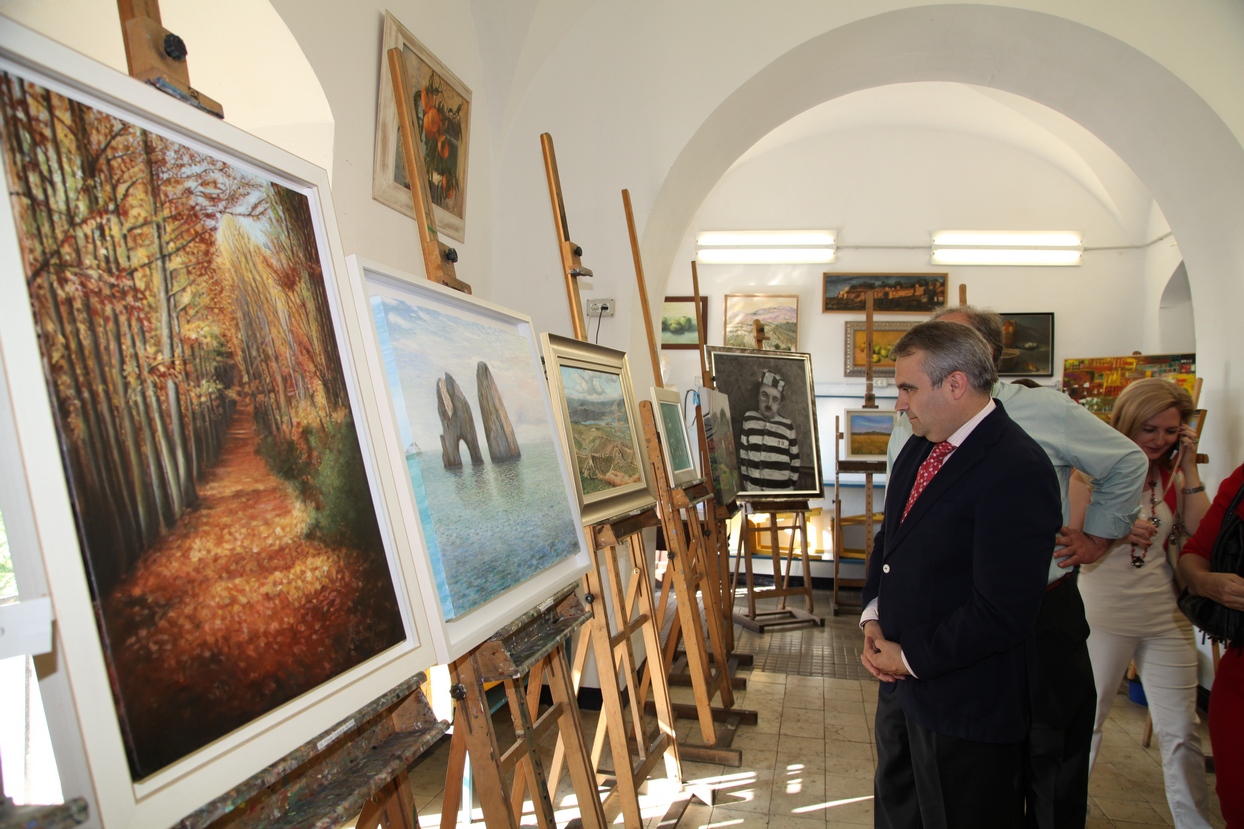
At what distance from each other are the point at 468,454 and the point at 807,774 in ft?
8.07

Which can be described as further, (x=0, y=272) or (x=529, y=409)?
(x=529, y=409)

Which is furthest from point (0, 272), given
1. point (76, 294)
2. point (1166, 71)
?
point (1166, 71)

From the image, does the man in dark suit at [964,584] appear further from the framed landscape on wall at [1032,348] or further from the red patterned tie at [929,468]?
the framed landscape on wall at [1032,348]

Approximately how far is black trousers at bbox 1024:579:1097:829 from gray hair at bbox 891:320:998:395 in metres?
0.68

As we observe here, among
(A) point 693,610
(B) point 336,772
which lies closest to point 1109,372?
(A) point 693,610

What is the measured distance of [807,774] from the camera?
309 cm

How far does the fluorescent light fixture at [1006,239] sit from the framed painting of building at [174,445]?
25.5 ft

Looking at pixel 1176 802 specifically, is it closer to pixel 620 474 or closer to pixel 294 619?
pixel 620 474

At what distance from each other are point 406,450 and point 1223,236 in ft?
14.1

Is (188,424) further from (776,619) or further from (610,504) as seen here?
(776,619)

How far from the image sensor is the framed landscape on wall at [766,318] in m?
7.91

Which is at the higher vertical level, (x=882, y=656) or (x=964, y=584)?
(x=964, y=584)

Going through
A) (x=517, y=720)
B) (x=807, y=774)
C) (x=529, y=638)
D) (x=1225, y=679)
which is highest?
(x=529, y=638)

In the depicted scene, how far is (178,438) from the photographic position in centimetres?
81
